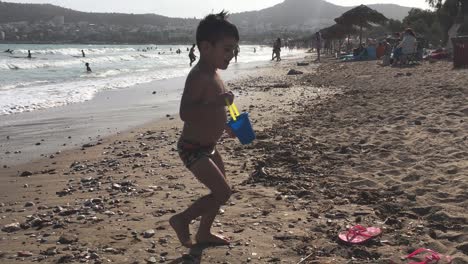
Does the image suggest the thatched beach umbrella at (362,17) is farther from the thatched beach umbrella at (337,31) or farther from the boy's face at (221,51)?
the boy's face at (221,51)

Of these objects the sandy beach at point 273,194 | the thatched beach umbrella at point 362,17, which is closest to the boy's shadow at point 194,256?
the sandy beach at point 273,194

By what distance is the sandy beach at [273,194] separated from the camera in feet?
10.6

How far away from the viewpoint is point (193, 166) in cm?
307

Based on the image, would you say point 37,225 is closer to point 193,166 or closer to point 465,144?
point 193,166

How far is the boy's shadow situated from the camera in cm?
308

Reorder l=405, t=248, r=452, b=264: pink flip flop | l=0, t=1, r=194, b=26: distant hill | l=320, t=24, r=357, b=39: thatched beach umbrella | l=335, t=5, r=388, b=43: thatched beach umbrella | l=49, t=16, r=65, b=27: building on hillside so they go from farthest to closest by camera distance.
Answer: l=49, t=16, r=65, b=27: building on hillside < l=0, t=1, r=194, b=26: distant hill < l=320, t=24, r=357, b=39: thatched beach umbrella < l=335, t=5, r=388, b=43: thatched beach umbrella < l=405, t=248, r=452, b=264: pink flip flop

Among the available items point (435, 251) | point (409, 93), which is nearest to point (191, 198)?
point (435, 251)

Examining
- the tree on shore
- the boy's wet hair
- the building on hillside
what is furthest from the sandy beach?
the building on hillside

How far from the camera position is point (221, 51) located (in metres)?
3.06

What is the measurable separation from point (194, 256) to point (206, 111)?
3.40 feet


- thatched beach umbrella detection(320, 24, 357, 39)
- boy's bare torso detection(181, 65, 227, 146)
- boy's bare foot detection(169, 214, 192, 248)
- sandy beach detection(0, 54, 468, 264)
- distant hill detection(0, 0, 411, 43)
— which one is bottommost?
sandy beach detection(0, 54, 468, 264)

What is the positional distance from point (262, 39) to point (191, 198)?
166043 mm

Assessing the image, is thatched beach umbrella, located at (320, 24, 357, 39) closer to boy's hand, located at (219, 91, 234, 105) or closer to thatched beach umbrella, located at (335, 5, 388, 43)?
thatched beach umbrella, located at (335, 5, 388, 43)

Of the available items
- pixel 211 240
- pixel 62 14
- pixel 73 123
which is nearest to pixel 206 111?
pixel 211 240
